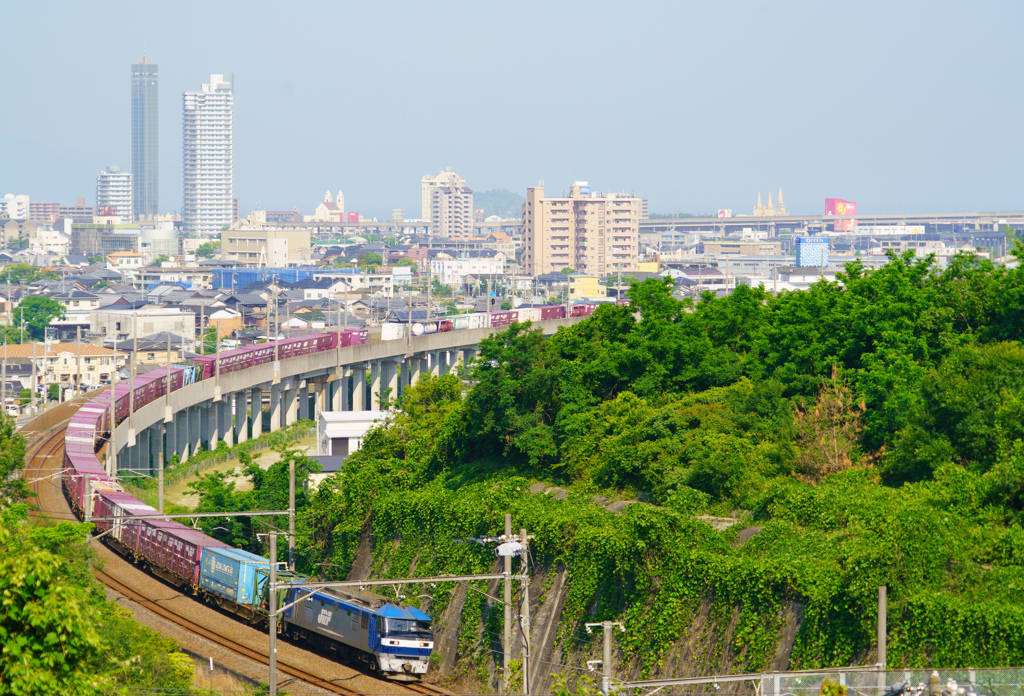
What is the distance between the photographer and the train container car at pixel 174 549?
116ft

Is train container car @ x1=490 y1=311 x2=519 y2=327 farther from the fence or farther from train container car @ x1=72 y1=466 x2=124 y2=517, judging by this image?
the fence

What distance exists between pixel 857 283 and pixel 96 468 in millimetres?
30467

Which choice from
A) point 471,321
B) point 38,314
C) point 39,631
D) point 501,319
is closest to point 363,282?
point 38,314

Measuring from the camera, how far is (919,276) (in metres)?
43.2

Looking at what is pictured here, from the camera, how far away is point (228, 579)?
3316cm

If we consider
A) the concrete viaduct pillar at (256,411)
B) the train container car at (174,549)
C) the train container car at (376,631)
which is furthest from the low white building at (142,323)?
the train container car at (376,631)

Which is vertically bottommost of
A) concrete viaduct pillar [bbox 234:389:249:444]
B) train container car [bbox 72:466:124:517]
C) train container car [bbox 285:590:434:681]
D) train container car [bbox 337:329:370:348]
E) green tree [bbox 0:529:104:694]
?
concrete viaduct pillar [bbox 234:389:249:444]

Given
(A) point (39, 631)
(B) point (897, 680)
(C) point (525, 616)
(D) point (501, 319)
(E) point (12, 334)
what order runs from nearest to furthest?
(A) point (39, 631), (B) point (897, 680), (C) point (525, 616), (D) point (501, 319), (E) point (12, 334)

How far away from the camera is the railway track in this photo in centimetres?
2856

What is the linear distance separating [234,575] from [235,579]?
128mm

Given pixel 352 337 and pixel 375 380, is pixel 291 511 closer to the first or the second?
pixel 352 337

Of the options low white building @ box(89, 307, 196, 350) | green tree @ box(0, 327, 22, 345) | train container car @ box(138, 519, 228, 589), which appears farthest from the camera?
low white building @ box(89, 307, 196, 350)

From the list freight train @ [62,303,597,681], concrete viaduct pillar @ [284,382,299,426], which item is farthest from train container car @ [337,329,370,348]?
freight train @ [62,303,597,681]

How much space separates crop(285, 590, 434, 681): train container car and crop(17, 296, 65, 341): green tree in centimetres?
10025
